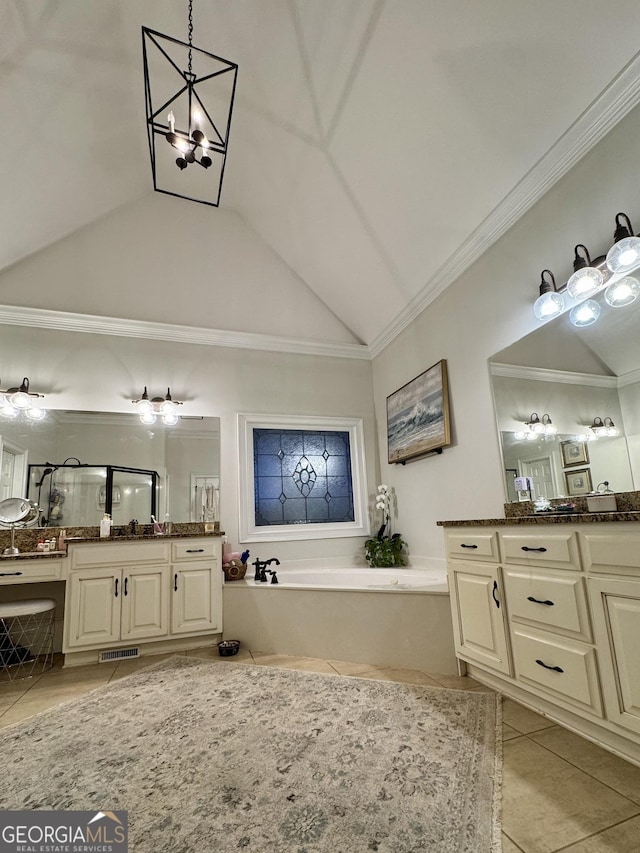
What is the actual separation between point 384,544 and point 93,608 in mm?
2427

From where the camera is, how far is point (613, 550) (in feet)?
5.28

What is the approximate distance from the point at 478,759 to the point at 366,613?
1267 millimetres

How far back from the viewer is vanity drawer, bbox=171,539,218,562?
3.29 meters

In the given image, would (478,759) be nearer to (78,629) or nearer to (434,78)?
(78,629)

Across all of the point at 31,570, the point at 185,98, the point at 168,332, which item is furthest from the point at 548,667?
the point at 185,98

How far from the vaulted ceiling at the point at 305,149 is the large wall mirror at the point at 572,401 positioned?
3.01 ft

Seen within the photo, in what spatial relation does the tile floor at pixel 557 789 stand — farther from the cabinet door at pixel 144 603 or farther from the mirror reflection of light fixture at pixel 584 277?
the mirror reflection of light fixture at pixel 584 277

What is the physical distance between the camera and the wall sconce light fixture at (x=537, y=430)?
251cm

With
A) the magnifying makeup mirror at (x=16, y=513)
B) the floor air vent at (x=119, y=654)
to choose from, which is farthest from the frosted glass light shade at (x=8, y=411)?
the floor air vent at (x=119, y=654)

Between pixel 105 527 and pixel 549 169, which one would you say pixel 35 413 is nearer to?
pixel 105 527

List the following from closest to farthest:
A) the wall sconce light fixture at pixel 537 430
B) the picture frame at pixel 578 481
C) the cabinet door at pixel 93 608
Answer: the picture frame at pixel 578 481 < the wall sconce light fixture at pixel 537 430 < the cabinet door at pixel 93 608

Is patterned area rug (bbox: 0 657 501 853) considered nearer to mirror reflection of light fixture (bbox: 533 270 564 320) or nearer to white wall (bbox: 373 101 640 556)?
white wall (bbox: 373 101 640 556)

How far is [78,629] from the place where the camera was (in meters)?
2.97

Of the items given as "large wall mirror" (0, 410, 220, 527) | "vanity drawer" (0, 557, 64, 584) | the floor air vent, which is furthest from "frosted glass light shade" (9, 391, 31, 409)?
the floor air vent
